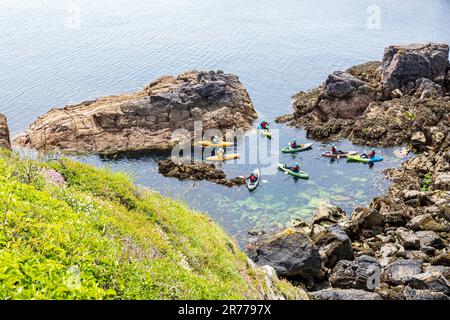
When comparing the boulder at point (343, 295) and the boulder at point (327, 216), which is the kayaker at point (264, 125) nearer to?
the boulder at point (327, 216)

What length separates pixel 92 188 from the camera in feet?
63.9

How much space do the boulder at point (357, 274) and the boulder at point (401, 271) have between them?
2.05ft

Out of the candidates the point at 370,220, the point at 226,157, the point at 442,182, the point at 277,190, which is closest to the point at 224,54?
the point at 226,157

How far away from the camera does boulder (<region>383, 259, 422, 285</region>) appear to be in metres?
27.7

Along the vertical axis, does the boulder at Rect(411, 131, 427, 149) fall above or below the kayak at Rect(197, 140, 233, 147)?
above

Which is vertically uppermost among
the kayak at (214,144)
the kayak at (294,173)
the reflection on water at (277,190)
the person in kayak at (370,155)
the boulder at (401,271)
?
the boulder at (401,271)

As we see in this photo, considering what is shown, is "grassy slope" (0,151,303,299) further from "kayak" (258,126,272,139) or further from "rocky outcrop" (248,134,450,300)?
"kayak" (258,126,272,139)

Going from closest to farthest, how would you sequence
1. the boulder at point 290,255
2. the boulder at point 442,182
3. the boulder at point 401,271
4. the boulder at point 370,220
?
the boulder at point 401,271 → the boulder at point 290,255 → the boulder at point 370,220 → the boulder at point 442,182

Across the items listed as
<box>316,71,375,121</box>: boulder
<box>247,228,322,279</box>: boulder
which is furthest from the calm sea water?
<box>247,228,322,279</box>: boulder

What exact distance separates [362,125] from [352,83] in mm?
8648

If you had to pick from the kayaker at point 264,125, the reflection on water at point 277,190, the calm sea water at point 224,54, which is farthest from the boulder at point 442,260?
the kayaker at point 264,125

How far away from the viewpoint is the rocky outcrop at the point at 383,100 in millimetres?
57594

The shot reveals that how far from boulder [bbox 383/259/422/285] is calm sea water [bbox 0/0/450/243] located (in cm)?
1456

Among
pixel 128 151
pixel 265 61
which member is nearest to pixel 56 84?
pixel 128 151
